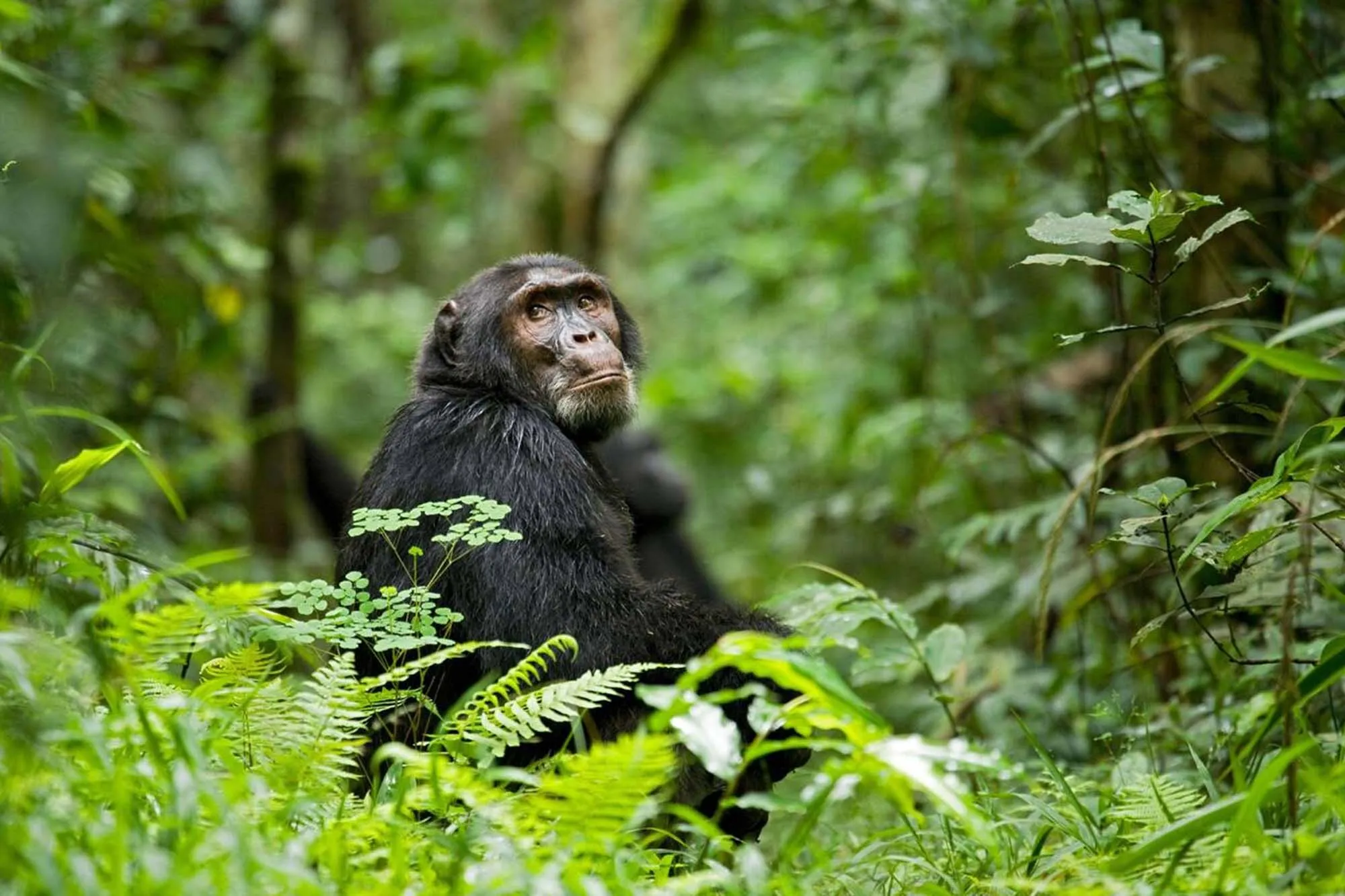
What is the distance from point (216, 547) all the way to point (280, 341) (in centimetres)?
126

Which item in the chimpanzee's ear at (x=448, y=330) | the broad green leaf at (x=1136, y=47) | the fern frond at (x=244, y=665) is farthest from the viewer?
the chimpanzee's ear at (x=448, y=330)

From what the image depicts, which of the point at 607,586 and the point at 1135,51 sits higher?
the point at 1135,51

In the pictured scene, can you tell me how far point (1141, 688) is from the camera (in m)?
4.93

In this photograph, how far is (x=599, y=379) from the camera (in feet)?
15.5

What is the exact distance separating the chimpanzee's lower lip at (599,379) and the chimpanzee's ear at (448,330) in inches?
18.9

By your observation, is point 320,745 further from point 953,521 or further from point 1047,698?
point 953,521

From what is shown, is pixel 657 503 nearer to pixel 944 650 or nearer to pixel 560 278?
pixel 560 278

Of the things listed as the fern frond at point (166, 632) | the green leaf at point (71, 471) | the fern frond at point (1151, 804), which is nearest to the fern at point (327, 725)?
the fern frond at point (166, 632)

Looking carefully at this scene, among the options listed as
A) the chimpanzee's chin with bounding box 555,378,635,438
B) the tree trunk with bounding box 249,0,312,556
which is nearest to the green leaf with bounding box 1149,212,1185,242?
the chimpanzee's chin with bounding box 555,378,635,438

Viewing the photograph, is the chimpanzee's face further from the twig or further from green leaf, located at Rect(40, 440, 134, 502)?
the twig

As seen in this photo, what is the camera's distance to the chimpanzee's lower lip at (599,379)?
4.71 m

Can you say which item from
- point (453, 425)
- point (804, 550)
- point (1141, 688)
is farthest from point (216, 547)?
point (1141, 688)

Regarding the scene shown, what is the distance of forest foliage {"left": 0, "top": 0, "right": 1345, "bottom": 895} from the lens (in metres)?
2.47

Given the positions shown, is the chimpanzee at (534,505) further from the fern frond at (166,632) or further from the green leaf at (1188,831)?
the green leaf at (1188,831)
